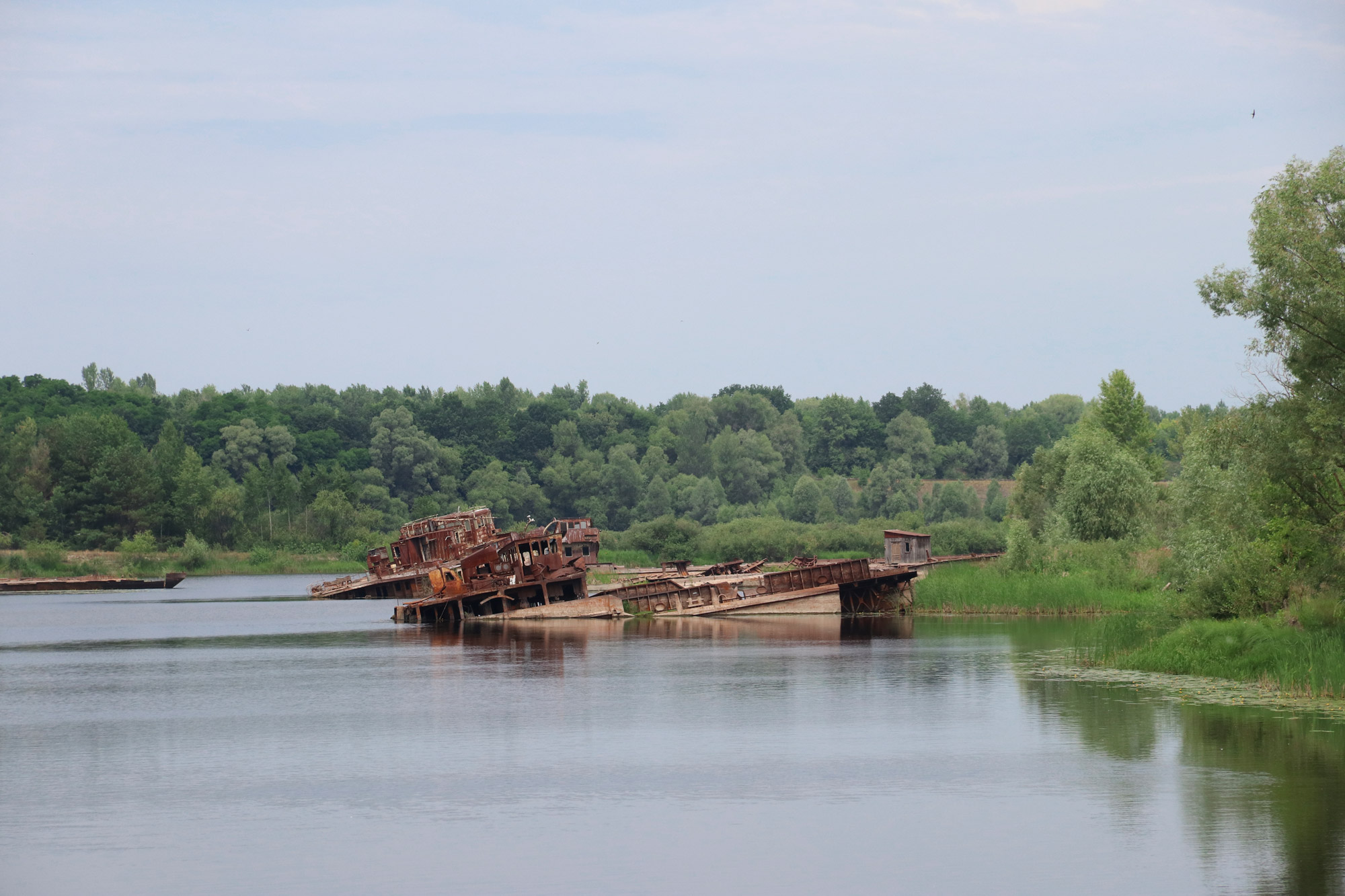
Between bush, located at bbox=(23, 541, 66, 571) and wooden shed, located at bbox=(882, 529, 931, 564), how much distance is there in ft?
305

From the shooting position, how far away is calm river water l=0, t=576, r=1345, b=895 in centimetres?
2212

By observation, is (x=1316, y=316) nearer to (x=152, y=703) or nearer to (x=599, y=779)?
(x=599, y=779)

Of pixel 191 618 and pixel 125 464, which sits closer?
pixel 191 618

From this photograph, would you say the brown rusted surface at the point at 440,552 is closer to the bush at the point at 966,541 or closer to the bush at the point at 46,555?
the bush at the point at 966,541

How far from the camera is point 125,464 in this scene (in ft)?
495

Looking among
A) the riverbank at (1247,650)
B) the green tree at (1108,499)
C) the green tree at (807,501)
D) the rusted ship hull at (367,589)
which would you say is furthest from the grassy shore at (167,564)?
the riverbank at (1247,650)

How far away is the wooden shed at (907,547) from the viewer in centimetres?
8944

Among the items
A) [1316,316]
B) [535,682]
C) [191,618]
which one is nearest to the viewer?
[1316,316]

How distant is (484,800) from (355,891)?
6.76 m

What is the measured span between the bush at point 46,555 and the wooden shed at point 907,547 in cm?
9293

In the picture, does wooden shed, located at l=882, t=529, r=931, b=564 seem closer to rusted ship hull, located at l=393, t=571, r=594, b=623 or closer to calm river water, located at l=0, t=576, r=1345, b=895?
rusted ship hull, located at l=393, t=571, r=594, b=623

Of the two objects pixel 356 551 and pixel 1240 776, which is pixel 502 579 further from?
pixel 356 551

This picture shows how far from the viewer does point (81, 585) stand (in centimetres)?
13450

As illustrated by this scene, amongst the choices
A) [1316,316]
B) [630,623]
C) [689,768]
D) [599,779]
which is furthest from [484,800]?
[630,623]
